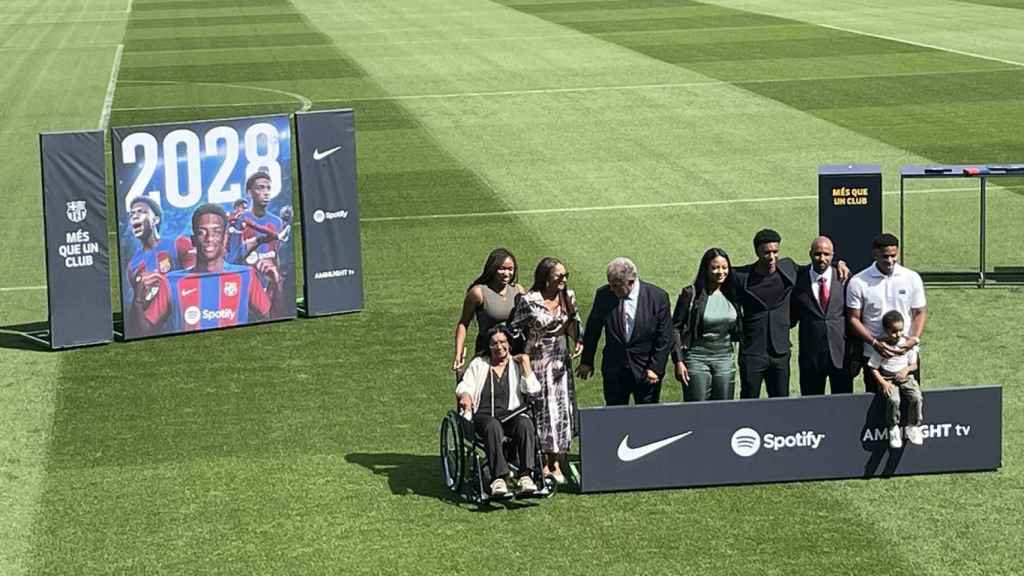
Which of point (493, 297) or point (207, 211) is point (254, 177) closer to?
point (207, 211)

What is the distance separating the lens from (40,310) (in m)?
22.2

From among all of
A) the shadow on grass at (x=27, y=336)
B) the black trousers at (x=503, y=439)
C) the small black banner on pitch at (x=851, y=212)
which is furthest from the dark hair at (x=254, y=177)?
the black trousers at (x=503, y=439)

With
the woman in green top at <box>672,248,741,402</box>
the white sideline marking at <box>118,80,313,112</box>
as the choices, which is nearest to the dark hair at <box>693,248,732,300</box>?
the woman in green top at <box>672,248,741,402</box>

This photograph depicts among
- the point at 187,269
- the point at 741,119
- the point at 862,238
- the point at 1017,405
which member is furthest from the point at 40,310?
the point at 741,119

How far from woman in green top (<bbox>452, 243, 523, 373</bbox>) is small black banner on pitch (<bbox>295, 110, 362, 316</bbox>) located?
22.2 ft

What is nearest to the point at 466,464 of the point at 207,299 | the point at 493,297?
the point at 493,297

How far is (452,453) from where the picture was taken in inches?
562

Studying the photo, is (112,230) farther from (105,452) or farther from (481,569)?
(481,569)

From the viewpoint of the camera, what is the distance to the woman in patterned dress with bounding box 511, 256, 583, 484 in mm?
14234

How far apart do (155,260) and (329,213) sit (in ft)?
7.55

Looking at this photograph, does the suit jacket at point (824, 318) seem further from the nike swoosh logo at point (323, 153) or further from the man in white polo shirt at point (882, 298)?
the nike swoosh logo at point (323, 153)

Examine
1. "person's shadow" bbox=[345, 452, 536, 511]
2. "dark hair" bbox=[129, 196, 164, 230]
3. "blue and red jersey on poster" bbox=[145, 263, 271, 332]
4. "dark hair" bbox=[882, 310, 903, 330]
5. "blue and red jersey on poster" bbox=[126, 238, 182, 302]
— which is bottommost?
"person's shadow" bbox=[345, 452, 536, 511]

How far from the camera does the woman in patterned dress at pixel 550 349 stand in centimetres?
1423

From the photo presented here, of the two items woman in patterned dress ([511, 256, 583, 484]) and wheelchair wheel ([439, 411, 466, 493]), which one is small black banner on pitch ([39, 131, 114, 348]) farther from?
woman in patterned dress ([511, 256, 583, 484])
